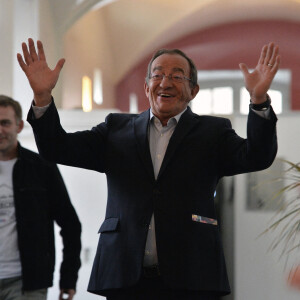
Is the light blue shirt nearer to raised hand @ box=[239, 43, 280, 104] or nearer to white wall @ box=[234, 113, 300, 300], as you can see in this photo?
raised hand @ box=[239, 43, 280, 104]

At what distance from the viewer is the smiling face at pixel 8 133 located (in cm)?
332

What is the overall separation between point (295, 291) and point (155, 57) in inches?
100

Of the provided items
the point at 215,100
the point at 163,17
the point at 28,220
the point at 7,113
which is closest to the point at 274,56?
the point at 28,220

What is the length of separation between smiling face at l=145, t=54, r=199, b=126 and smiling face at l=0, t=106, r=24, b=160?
113 cm

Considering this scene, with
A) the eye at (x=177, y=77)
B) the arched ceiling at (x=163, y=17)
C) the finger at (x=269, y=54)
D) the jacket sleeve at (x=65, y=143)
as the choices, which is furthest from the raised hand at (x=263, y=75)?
the arched ceiling at (x=163, y=17)

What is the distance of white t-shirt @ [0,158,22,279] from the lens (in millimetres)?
3113

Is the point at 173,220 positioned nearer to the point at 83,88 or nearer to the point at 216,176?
the point at 216,176

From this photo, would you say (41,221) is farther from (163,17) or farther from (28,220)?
(163,17)

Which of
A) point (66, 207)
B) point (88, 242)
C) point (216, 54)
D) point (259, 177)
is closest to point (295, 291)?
point (259, 177)

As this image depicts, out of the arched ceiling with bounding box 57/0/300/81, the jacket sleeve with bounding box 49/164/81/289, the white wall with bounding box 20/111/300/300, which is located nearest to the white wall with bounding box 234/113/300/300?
the white wall with bounding box 20/111/300/300

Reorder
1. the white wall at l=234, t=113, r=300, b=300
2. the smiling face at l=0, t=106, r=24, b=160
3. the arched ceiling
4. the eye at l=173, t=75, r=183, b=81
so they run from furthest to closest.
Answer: the arched ceiling
the white wall at l=234, t=113, r=300, b=300
the smiling face at l=0, t=106, r=24, b=160
the eye at l=173, t=75, r=183, b=81

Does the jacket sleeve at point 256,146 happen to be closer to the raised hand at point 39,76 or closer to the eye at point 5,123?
the raised hand at point 39,76

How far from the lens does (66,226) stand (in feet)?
11.4

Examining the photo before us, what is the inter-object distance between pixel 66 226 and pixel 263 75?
1.59 metres
